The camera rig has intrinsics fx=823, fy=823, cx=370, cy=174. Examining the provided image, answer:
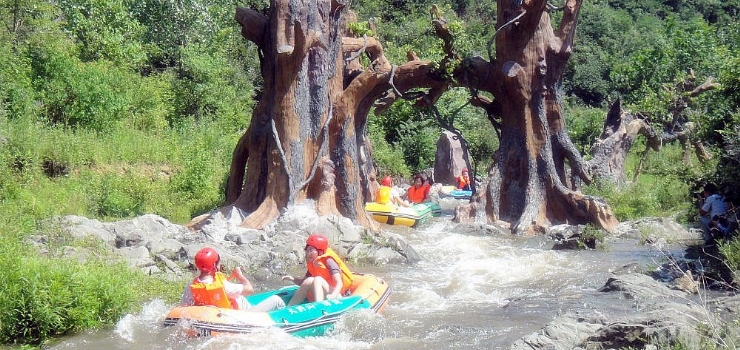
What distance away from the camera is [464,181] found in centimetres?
2386

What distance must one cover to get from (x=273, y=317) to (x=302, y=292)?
32.7 inches

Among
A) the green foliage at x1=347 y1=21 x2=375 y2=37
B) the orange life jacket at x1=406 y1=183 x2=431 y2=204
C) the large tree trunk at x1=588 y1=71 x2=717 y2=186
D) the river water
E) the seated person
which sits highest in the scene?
the green foliage at x1=347 y1=21 x2=375 y2=37

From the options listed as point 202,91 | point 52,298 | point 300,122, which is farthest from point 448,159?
point 52,298

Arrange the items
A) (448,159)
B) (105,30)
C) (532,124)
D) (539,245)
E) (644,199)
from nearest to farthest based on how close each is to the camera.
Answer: (539,245), (532,124), (644,199), (105,30), (448,159)

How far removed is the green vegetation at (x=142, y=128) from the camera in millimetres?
8422

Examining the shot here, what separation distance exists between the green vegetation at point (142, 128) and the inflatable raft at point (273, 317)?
870 mm

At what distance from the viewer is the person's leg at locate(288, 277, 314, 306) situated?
884 cm

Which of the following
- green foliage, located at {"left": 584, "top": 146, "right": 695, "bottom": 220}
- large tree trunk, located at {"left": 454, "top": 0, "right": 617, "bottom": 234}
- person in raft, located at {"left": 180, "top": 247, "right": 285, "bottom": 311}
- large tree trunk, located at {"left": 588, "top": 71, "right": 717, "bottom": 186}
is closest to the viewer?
person in raft, located at {"left": 180, "top": 247, "right": 285, "bottom": 311}

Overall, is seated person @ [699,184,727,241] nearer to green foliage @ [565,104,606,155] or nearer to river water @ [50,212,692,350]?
river water @ [50,212,692,350]

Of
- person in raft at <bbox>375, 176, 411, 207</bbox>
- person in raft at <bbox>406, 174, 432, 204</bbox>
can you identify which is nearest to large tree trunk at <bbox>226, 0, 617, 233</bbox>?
person in raft at <bbox>375, 176, 411, 207</bbox>

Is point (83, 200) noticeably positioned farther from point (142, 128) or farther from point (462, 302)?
point (462, 302)

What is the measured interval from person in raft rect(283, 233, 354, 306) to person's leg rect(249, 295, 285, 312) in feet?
0.61

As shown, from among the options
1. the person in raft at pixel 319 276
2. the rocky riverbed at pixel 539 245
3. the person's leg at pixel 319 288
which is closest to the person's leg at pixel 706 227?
the rocky riverbed at pixel 539 245

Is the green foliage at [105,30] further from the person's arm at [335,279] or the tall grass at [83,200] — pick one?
the person's arm at [335,279]
